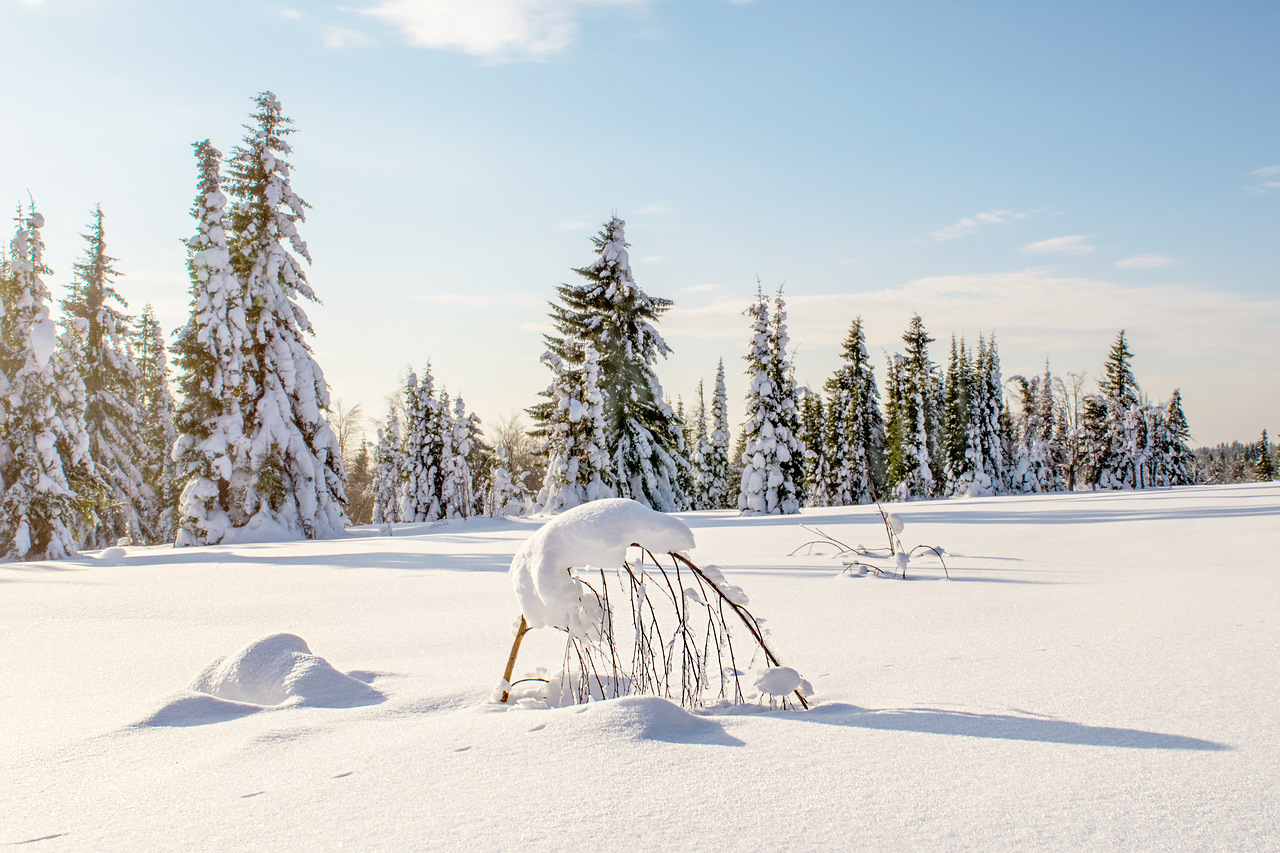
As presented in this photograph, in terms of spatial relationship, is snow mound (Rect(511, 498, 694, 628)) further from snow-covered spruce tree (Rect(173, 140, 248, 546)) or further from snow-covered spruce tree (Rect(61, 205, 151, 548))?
snow-covered spruce tree (Rect(61, 205, 151, 548))

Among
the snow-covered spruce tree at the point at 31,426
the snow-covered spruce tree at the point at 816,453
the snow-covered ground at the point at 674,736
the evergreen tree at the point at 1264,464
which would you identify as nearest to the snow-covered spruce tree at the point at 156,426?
the snow-covered spruce tree at the point at 31,426

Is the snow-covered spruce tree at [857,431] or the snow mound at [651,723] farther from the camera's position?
the snow-covered spruce tree at [857,431]

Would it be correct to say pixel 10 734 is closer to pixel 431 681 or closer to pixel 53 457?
pixel 431 681

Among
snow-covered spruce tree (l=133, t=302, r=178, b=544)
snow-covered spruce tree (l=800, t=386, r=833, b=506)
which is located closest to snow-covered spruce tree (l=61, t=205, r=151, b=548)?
snow-covered spruce tree (l=133, t=302, r=178, b=544)

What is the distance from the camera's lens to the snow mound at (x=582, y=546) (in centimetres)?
248

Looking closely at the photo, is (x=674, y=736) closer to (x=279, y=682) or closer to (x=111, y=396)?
(x=279, y=682)

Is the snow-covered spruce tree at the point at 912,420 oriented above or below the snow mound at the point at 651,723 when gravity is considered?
above

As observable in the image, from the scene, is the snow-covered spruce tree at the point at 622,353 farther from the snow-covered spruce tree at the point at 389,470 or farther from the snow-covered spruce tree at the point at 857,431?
the snow-covered spruce tree at the point at 389,470

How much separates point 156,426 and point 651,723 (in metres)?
30.2

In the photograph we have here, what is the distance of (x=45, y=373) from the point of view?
1500 cm

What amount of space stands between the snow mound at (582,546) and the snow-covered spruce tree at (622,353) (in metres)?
20.1

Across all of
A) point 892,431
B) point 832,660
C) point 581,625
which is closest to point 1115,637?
point 832,660

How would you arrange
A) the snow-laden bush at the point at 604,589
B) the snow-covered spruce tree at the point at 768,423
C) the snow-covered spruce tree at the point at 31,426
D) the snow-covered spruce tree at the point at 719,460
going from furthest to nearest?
the snow-covered spruce tree at the point at 719,460 → the snow-covered spruce tree at the point at 768,423 → the snow-covered spruce tree at the point at 31,426 → the snow-laden bush at the point at 604,589

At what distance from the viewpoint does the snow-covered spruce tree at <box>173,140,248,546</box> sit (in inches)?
611
